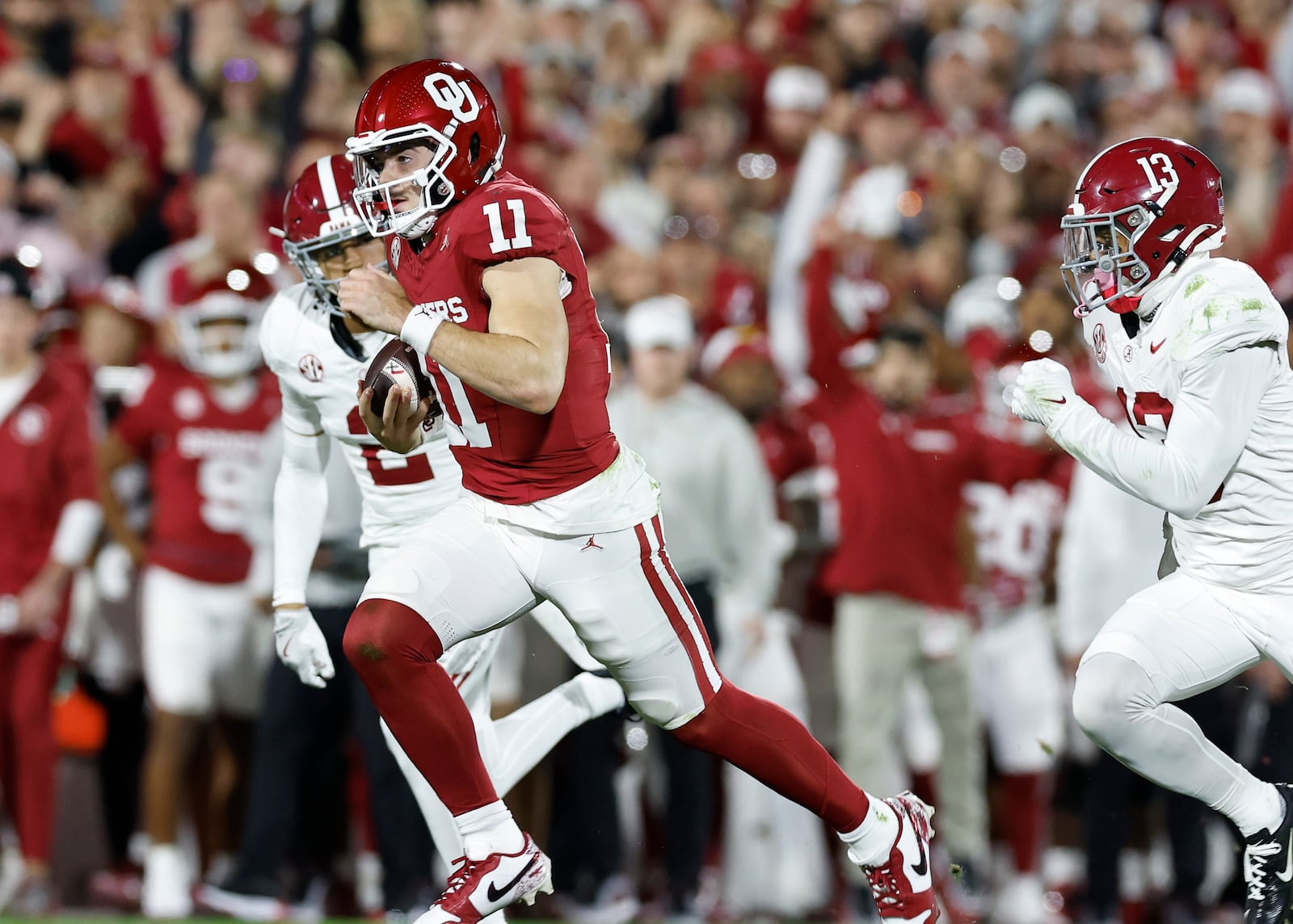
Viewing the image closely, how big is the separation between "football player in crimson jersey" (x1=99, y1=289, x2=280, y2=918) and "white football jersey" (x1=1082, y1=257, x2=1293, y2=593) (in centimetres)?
348

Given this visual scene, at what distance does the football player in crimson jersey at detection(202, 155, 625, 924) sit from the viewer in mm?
4699

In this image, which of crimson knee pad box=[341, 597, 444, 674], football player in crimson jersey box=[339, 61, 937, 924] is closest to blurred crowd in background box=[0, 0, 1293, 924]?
football player in crimson jersey box=[339, 61, 937, 924]

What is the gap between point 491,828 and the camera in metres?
4.04

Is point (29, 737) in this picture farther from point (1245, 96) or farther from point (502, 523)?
point (1245, 96)

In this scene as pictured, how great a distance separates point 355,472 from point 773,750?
1.39 meters

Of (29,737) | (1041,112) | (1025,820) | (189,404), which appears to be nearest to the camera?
(29,737)

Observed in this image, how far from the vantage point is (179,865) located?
6.40 m

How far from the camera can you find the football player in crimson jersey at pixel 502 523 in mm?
3951

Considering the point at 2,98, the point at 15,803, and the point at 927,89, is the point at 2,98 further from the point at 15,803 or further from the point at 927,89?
the point at 927,89

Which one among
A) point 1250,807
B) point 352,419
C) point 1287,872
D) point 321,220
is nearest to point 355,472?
point 352,419

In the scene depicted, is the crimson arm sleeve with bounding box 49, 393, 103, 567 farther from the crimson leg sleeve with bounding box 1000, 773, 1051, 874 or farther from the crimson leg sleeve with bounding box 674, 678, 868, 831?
the crimson leg sleeve with bounding box 1000, 773, 1051, 874

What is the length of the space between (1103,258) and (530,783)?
318 cm

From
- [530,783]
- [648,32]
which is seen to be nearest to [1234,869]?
[530,783]

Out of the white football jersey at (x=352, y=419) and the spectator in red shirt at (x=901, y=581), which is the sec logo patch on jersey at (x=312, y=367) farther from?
the spectator in red shirt at (x=901, y=581)
